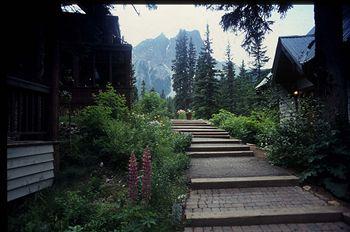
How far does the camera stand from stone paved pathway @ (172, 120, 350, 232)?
14.2 ft

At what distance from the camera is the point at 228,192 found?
18.8 feet

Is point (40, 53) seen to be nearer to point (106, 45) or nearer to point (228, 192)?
point (228, 192)

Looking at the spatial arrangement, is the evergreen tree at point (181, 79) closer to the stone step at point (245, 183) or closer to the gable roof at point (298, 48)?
the gable roof at point (298, 48)

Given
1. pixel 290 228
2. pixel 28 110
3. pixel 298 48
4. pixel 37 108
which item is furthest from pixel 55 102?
pixel 298 48

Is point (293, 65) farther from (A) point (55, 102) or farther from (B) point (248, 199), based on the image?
(A) point (55, 102)

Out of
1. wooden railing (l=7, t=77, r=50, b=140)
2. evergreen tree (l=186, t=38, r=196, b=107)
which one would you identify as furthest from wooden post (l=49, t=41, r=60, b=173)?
evergreen tree (l=186, t=38, r=196, b=107)

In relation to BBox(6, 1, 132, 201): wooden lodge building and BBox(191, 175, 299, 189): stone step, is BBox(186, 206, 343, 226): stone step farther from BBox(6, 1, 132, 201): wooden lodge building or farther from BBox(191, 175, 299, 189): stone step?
BBox(6, 1, 132, 201): wooden lodge building

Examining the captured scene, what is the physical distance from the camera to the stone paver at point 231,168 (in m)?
6.69

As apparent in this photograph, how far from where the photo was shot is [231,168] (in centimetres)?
737

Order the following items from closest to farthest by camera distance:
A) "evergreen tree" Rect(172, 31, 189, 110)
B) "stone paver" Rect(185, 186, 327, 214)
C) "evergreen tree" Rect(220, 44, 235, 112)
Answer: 1. "stone paver" Rect(185, 186, 327, 214)
2. "evergreen tree" Rect(220, 44, 235, 112)
3. "evergreen tree" Rect(172, 31, 189, 110)

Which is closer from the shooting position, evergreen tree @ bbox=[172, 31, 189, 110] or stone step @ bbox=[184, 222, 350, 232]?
stone step @ bbox=[184, 222, 350, 232]

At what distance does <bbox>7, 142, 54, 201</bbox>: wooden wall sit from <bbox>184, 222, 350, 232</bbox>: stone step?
2.74 meters

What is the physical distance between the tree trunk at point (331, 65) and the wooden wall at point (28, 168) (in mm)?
6162

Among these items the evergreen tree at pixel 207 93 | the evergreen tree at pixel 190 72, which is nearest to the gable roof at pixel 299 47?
the evergreen tree at pixel 207 93
